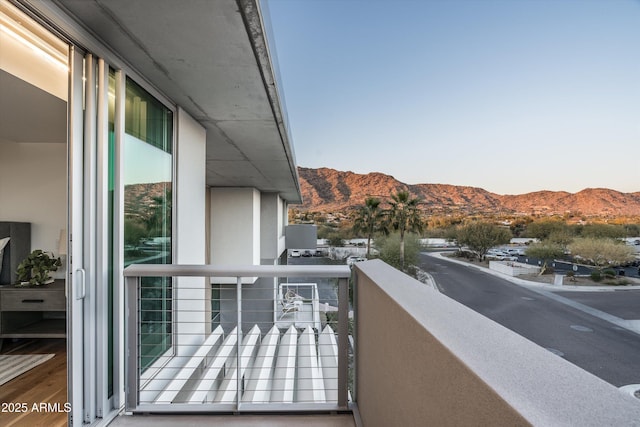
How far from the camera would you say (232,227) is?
7.21 metres

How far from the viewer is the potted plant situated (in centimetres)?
315

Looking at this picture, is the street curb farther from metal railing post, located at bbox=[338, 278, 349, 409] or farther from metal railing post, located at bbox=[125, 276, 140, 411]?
metal railing post, located at bbox=[125, 276, 140, 411]

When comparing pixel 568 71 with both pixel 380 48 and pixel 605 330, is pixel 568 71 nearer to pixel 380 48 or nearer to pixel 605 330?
pixel 605 330

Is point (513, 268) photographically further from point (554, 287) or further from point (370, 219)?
point (370, 219)

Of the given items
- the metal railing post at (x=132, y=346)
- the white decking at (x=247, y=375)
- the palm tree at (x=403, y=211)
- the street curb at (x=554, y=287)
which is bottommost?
the white decking at (x=247, y=375)

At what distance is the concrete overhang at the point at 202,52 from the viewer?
1384mm

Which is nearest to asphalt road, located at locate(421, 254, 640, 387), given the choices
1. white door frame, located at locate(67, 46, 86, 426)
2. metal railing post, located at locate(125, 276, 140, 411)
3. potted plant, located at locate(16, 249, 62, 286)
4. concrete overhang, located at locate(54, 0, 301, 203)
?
concrete overhang, located at locate(54, 0, 301, 203)

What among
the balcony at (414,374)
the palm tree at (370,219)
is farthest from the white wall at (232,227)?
the palm tree at (370,219)

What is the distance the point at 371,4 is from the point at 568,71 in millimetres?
7931

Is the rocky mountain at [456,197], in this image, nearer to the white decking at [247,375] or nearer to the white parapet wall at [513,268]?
the white parapet wall at [513,268]

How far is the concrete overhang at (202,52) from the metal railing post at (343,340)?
4.65ft

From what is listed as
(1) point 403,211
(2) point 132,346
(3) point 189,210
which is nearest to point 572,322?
(2) point 132,346

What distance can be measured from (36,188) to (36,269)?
102 centimetres

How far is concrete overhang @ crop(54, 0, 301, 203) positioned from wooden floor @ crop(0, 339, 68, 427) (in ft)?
7.34
